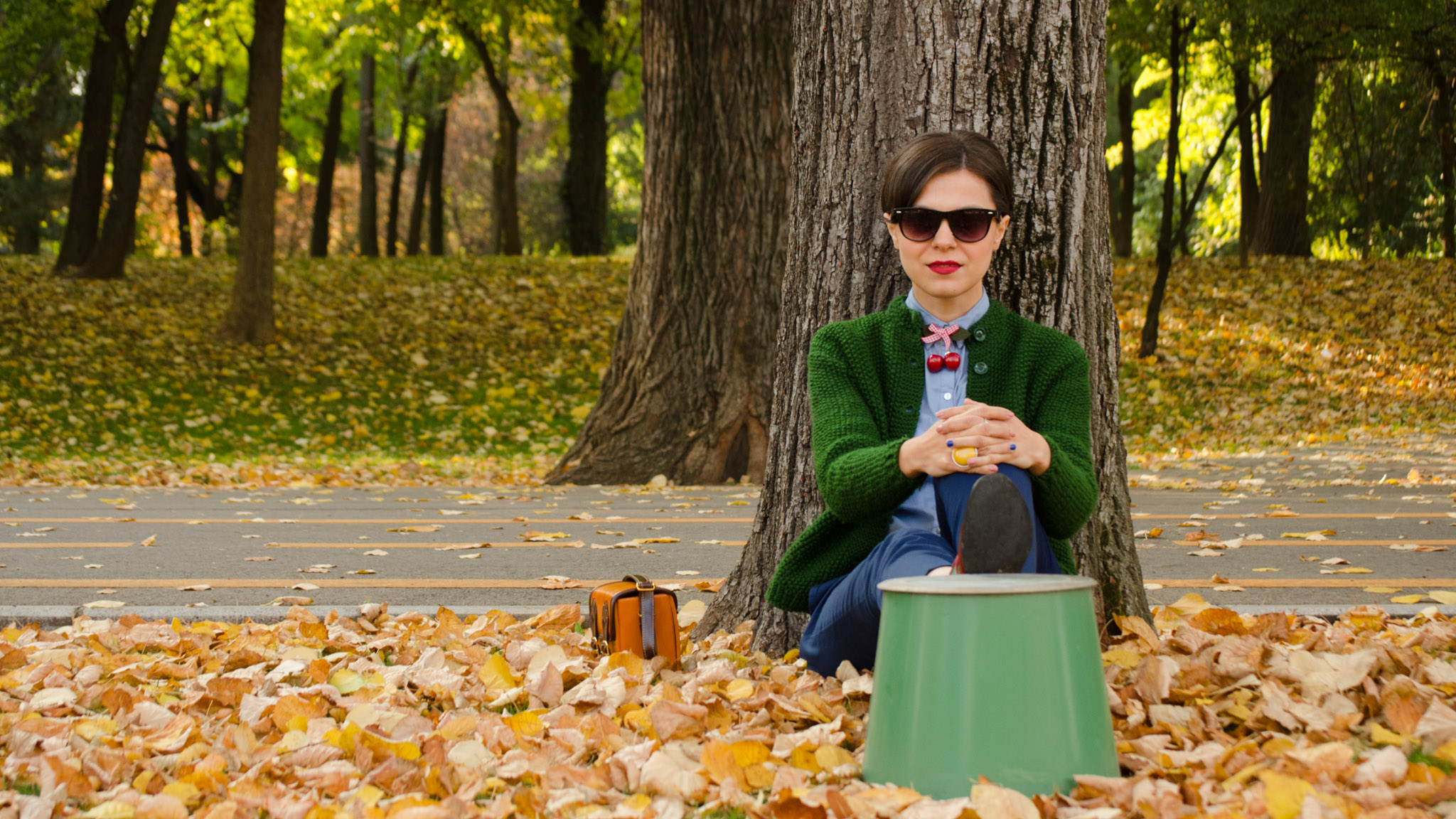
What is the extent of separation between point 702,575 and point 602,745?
241 cm

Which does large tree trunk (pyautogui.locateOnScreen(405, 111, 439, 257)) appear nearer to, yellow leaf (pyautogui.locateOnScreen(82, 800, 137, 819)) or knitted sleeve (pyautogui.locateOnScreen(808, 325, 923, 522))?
knitted sleeve (pyautogui.locateOnScreen(808, 325, 923, 522))

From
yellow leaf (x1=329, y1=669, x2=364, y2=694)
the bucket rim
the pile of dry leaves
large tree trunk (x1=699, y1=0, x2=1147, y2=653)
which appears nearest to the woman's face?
large tree trunk (x1=699, y1=0, x2=1147, y2=653)

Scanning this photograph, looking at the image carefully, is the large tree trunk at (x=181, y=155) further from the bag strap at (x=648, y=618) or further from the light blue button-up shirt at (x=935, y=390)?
the light blue button-up shirt at (x=935, y=390)

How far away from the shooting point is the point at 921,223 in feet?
9.00

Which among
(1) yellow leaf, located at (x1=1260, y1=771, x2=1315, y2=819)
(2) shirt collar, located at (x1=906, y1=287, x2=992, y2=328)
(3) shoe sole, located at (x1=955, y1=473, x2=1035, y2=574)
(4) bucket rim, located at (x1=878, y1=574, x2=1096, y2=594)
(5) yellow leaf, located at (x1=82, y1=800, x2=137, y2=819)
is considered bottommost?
(5) yellow leaf, located at (x1=82, y1=800, x2=137, y2=819)

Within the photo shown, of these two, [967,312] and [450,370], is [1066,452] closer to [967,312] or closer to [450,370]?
[967,312]

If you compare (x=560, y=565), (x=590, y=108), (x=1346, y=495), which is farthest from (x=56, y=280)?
(x=1346, y=495)

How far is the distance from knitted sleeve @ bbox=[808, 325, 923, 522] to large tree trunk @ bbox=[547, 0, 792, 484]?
538cm

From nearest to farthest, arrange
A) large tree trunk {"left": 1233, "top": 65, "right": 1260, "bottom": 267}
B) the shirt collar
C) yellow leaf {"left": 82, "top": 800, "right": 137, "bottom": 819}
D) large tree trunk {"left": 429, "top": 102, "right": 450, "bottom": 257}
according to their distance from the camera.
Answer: yellow leaf {"left": 82, "top": 800, "right": 137, "bottom": 819} → the shirt collar → large tree trunk {"left": 1233, "top": 65, "right": 1260, "bottom": 267} → large tree trunk {"left": 429, "top": 102, "right": 450, "bottom": 257}

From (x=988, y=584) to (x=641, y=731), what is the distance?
1.00m

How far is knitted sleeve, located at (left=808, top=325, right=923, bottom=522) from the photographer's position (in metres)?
2.55

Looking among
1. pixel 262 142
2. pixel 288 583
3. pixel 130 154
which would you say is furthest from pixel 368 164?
pixel 288 583

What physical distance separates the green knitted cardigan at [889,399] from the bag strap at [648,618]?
50cm

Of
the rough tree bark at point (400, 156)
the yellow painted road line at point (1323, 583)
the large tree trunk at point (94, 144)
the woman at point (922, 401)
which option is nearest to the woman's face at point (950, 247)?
the woman at point (922, 401)
